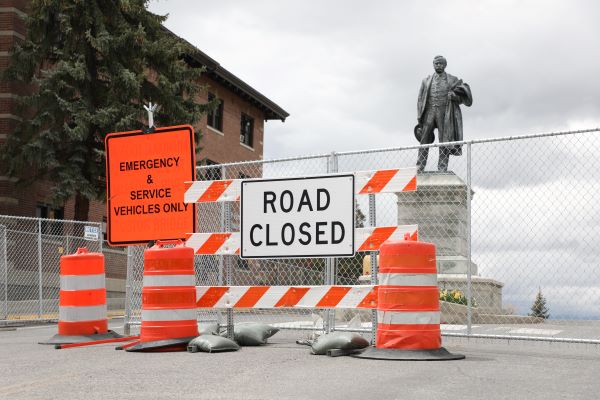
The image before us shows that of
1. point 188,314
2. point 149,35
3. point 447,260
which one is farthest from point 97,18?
point 188,314

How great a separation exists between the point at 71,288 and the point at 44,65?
19.3 metres

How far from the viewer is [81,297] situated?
10.3 meters

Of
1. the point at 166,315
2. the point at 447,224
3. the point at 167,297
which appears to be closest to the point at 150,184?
the point at 167,297

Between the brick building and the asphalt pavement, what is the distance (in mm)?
18397

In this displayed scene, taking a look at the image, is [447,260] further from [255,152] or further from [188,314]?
[255,152]

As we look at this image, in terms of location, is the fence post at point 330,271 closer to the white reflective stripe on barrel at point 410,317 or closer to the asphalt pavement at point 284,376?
the asphalt pavement at point 284,376

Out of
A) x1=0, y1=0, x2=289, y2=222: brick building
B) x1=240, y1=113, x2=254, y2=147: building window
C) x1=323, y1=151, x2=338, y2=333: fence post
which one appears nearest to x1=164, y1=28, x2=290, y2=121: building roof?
x1=0, y1=0, x2=289, y2=222: brick building

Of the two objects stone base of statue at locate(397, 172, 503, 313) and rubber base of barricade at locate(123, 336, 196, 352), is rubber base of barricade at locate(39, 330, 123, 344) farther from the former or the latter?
stone base of statue at locate(397, 172, 503, 313)

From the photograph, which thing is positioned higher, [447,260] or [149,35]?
[149,35]

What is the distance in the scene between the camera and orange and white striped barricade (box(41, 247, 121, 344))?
10.2 metres

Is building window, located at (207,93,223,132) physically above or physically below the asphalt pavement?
above

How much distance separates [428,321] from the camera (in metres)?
8.07

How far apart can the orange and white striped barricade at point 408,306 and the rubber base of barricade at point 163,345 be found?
7.01 feet

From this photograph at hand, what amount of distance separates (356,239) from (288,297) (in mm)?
1084
